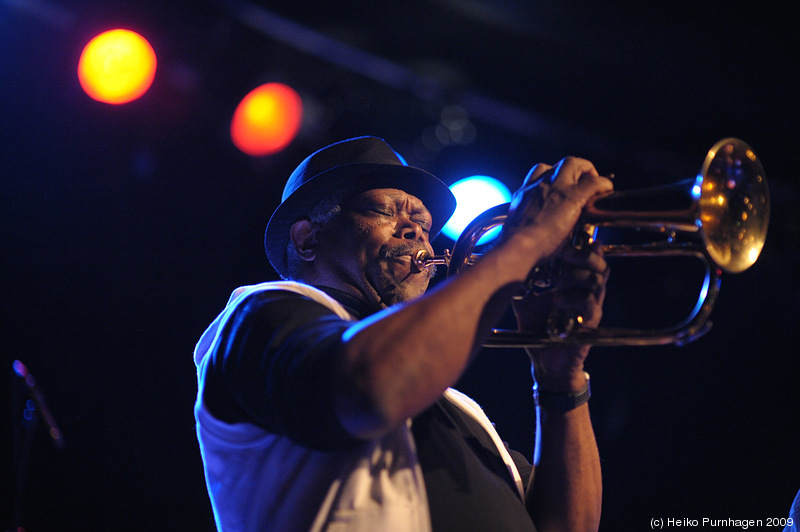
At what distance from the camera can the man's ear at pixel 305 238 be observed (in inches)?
103

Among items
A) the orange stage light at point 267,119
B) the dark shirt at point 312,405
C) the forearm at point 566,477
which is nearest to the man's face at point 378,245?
the dark shirt at point 312,405

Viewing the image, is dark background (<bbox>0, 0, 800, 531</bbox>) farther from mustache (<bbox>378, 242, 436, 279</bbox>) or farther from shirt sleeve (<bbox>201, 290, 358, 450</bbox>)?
shirt sleeve (<bbox>201, 290, 358, 450</bbox>)

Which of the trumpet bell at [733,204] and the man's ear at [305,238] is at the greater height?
the man's ear at [305,238]

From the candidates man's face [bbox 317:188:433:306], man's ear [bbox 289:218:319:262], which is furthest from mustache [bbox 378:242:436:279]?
man's ear [bbox 289:218:319:262]

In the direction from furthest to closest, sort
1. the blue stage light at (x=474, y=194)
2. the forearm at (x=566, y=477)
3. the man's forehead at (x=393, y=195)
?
the blue stage light at (x=474, y=194), the man's forehead at (x=393, y=195), the forearm at (x=566, y=477)

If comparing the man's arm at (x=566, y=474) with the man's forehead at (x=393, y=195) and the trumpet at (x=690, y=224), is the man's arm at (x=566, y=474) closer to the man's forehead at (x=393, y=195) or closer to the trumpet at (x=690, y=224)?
the trumpet at (x=690, y=224)

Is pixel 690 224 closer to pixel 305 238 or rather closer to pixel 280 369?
pixel 280 369

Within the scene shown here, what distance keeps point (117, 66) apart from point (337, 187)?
2.71 m

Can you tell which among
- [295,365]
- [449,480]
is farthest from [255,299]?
[449,480]

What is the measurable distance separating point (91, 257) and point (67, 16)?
1.76 meters

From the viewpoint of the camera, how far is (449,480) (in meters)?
1.77

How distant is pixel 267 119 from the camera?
4918 mm

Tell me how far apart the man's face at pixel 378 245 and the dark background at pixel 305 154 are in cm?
242

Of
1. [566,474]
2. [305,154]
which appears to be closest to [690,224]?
[566,474]
